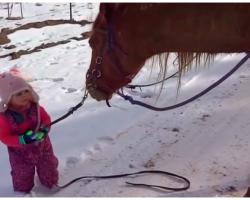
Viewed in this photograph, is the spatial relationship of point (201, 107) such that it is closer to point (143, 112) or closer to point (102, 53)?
point (143, 112)

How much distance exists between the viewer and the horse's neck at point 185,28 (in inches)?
69.1

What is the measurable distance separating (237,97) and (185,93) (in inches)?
21.1

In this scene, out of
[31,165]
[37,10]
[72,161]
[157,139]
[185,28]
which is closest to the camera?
[185,28]

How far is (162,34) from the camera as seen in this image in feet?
6.14

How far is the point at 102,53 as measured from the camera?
2.06 metres

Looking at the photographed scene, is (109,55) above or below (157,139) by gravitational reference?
above

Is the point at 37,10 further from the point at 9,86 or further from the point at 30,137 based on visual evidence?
the point at 30,137

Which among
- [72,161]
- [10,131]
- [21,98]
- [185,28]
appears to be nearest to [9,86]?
[21,98]

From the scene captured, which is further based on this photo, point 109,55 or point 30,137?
point 30,137

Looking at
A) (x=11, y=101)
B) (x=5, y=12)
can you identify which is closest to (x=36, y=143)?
(x=11, y=101)

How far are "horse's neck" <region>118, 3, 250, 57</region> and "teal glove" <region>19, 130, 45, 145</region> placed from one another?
0.76 m

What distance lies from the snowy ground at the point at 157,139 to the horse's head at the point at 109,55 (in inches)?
26.1

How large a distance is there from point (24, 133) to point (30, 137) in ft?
0.32

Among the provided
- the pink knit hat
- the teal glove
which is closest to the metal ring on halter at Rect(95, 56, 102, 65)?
the pink knit hat
